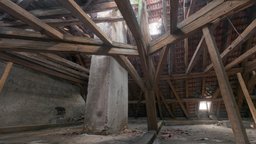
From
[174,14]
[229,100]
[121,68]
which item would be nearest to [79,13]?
[174,14]

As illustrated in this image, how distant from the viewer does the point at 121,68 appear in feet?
15.7

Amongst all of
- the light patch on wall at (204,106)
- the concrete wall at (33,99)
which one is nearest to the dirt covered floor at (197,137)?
the concrete wall at (33,99)

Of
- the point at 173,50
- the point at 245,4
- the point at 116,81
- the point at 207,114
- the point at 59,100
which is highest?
the point at 173,50

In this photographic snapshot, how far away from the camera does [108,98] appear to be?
3.72m

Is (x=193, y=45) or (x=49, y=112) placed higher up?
(x=193, y=45)

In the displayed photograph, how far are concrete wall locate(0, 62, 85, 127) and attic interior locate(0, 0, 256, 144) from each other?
0.03 m

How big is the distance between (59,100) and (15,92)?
2126 mm

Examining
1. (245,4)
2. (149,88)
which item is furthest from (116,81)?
(245,4)

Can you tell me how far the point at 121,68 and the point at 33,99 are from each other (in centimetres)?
347

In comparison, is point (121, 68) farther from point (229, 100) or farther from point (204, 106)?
point (204, 106)

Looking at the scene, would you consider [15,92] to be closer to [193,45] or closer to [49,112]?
[49,112]

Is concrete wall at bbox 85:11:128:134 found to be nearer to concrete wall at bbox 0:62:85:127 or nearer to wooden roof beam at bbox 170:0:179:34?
wooden roof beam at bbox 170:0:179:34

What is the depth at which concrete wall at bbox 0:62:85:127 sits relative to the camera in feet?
16.7

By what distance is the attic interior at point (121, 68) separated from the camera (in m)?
2.31
